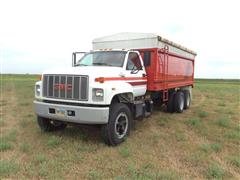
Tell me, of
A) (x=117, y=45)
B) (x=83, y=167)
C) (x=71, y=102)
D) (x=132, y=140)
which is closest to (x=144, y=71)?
(x=117, y=45)

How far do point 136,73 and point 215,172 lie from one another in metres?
3.45

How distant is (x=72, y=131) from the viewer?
7273 millimetres

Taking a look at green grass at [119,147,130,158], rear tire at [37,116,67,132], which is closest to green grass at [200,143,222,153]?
green grass at [119,147,130,158]

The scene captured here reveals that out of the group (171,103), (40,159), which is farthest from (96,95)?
(171,103)

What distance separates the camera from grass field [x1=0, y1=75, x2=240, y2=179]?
→ 4.58 metres

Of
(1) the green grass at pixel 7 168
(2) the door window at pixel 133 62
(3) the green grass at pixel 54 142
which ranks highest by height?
(2) the door window at pixel 133 62

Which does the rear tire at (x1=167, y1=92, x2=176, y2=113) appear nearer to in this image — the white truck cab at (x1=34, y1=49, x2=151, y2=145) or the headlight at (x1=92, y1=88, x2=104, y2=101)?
the white truck cab at (x1=34, y1=49, x2=151, y2=145)

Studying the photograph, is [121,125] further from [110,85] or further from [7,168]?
[7,168]

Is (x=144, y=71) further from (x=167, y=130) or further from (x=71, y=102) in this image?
(x=71, y=102)

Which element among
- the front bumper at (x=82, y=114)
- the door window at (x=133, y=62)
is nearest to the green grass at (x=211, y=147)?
the front bumper at (x=82, y=114)

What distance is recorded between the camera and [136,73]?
7.12m

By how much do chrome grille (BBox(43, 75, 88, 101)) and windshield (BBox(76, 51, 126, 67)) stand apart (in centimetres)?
135

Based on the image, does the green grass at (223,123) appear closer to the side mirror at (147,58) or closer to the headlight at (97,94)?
the side mirror at (147,58)

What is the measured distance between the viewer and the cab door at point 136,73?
685cm
